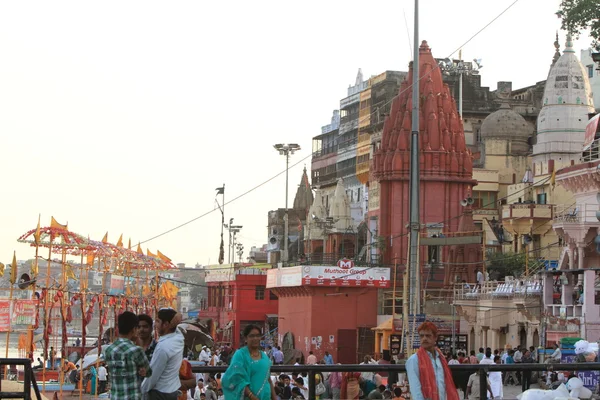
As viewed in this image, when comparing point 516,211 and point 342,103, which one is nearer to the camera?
point 516,211

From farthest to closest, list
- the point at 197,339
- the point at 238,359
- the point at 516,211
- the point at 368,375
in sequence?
the point at 516,211, the point at 197,339, the point at 368,375, the point at 238,359

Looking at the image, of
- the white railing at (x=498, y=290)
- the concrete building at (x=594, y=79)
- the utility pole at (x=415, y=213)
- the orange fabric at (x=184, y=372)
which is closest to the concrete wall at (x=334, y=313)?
the white railing at (x=498, y=290)

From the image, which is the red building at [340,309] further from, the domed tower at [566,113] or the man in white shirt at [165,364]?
the man in white shirt at [165,364]

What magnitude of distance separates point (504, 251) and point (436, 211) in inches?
398

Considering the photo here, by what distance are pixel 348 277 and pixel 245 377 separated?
47631mm

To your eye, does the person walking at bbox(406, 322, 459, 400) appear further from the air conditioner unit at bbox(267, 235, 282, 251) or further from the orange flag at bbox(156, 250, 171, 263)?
the air conditioner unit at bbox(267, 235, 282, 251)

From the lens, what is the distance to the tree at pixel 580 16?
37375mm

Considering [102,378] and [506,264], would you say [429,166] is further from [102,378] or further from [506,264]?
[102,378]

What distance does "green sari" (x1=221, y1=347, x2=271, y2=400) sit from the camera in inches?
419

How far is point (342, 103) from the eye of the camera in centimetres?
9406

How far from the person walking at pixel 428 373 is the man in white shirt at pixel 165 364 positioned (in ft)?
6.38

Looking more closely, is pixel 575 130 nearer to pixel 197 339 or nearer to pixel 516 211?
pixel 516 211

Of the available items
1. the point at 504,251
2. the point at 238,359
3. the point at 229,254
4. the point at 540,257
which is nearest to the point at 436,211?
the point at 540,257

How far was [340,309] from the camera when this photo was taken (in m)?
59.1
